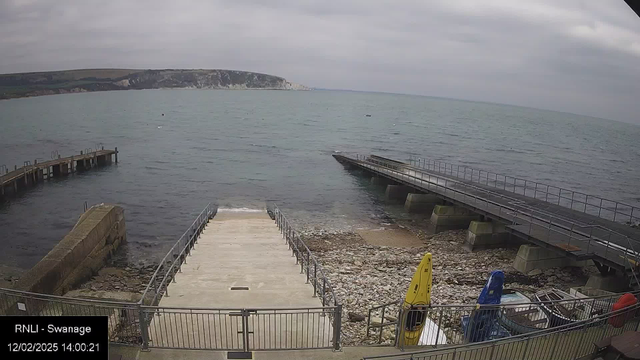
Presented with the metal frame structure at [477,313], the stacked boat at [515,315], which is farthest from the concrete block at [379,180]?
the stacked boat at [515,315]

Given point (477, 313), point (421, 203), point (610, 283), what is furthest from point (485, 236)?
point (477, 313)

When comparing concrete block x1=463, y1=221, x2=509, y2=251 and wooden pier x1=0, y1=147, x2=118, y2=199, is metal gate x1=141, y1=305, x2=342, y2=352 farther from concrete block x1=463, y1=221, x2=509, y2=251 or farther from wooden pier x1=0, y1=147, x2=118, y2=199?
wooden pier x1=0, y1=147, x2=118, y2=199

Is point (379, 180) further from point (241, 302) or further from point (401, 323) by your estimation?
point (401, 323)

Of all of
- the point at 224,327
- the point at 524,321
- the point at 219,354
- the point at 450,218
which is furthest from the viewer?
the point at 450,218

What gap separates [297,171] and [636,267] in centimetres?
4131

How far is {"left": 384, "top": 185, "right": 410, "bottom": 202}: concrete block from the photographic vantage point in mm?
37062

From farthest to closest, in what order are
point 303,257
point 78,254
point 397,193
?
point 397,193, point 78,254, point 303,257

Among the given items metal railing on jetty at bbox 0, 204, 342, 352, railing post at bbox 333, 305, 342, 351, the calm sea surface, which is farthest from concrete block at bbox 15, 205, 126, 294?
railing post at bbox 333, 305, 342, 351

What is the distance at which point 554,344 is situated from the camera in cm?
805

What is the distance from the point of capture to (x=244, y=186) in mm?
44656

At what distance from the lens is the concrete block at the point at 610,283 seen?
15789 mm

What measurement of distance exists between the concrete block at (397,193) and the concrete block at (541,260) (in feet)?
57.8

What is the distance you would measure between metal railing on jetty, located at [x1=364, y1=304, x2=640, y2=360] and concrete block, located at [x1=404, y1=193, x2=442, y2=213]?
23.5 m

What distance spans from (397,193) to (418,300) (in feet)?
93.6
